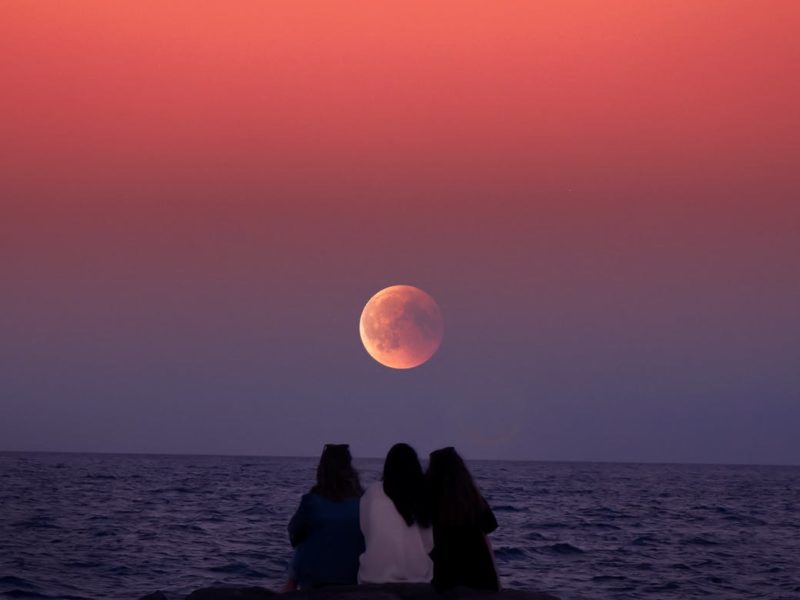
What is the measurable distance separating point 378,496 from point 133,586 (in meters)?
14.7

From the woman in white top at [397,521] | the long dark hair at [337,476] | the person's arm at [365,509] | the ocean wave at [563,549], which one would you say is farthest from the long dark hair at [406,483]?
the ocean wave at [563,549]

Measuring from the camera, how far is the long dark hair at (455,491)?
852 centimetres

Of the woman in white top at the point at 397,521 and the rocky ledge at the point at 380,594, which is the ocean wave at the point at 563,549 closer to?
the rocky ledge at the point at 380,594

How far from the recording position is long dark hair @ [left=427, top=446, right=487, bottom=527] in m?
8.52

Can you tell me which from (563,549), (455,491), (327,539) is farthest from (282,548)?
(455,491)

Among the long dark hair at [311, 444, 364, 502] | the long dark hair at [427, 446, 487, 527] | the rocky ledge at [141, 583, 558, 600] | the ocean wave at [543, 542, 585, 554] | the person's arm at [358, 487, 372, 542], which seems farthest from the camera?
the ocean wave at [543, 542, 585, 554]

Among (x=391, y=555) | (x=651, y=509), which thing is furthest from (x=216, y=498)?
(x=391, y=555)

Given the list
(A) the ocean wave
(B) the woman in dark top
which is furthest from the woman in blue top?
(A) the ocean wave

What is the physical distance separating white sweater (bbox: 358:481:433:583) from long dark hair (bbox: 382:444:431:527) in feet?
0.23

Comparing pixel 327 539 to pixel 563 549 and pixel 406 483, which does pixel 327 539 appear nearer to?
pixel 406 483

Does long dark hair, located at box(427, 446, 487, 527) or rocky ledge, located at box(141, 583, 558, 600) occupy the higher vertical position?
long dark hair, located at box(427, 446, 487, 527)

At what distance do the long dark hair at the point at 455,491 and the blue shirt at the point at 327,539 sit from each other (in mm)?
926

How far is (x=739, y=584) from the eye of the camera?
2428 cm

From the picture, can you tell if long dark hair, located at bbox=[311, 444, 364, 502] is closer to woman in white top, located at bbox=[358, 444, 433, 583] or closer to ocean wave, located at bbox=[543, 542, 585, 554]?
woman in white top, located at bbox=[358, 444, 433, 583]
